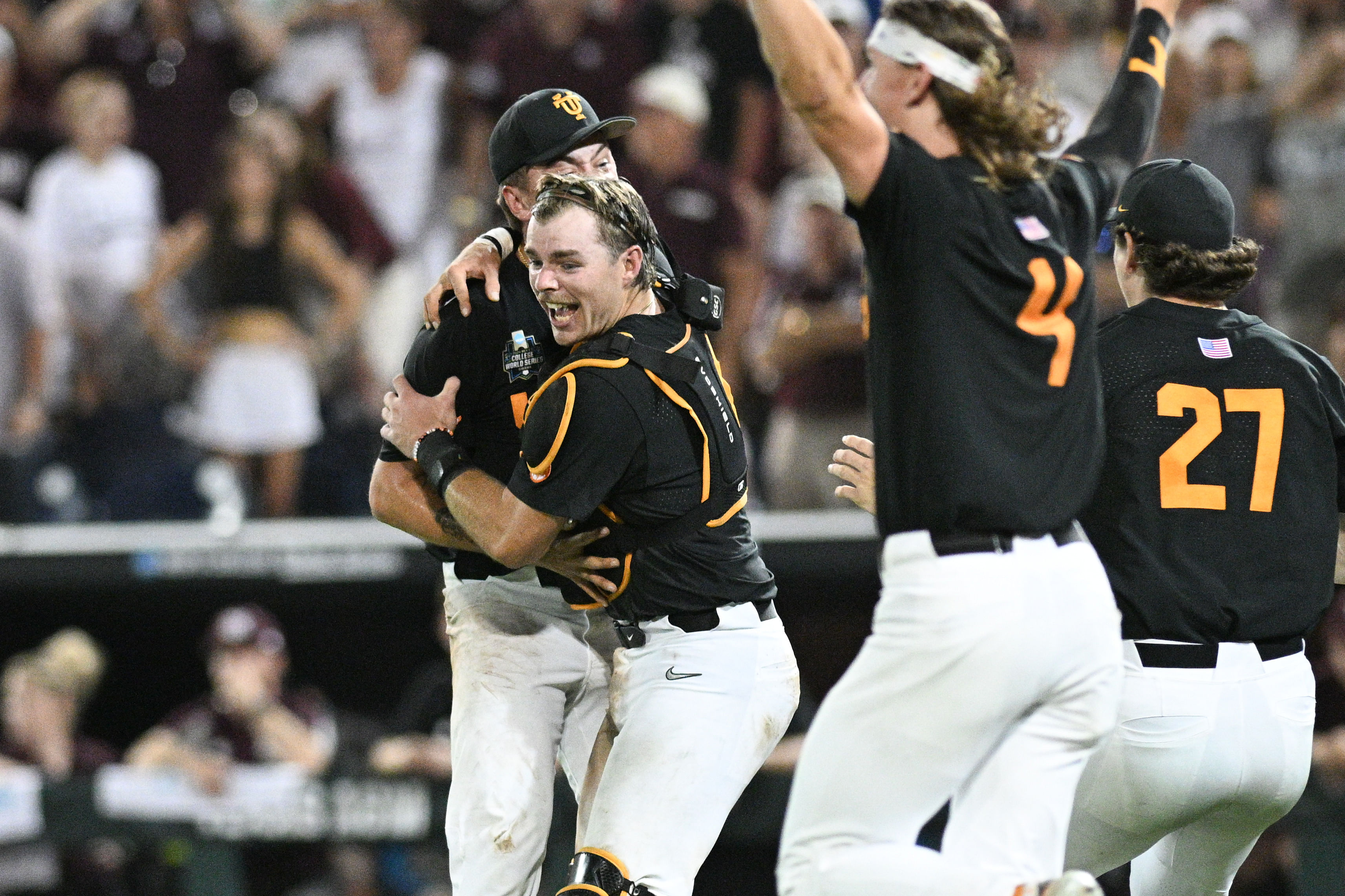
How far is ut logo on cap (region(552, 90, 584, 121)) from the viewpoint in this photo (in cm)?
412

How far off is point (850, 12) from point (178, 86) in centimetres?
368

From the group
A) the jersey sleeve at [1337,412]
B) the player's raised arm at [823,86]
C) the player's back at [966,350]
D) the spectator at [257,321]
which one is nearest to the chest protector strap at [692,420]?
the player's back at [966,350]

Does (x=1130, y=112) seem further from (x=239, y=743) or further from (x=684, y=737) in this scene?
(x=239, y=743)

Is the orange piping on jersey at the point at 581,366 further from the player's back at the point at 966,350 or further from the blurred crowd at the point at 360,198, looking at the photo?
the blurred crowd at the point at 360,198

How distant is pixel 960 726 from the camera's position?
285cm

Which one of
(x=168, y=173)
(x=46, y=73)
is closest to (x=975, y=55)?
(x=168, y=173)

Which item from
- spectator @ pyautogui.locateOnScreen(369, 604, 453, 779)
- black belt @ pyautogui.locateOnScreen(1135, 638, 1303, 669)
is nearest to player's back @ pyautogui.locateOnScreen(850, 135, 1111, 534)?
black belt @ pyautogui.locateOnScreen(1135, 638, 1303, 669)

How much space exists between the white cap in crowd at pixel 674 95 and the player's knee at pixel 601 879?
506cm

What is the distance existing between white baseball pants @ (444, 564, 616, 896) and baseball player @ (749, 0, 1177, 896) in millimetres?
1065

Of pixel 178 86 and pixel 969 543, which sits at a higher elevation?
pixel 178 86

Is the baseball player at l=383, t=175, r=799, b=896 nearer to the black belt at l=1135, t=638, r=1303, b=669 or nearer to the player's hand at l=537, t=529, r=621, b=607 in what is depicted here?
the player's hand at l=537, t=529, r=621, b=607

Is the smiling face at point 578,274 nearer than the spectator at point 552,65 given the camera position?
Yes

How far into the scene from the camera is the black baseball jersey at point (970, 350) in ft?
9.45

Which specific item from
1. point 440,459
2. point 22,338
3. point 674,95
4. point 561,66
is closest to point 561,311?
point 440,459
